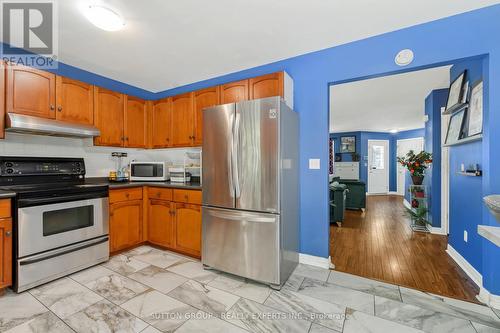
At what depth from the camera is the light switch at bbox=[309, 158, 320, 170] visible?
2555 mm

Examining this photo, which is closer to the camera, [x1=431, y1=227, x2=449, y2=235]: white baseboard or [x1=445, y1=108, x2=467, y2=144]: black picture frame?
[x1=445, y1=108, x2=467, y2=144]: black picture frame

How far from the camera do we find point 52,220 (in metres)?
2.19

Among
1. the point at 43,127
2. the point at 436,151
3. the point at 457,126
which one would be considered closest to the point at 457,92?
the point at 457,126

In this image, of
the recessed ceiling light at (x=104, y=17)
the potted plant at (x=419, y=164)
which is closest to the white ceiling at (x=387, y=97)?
the potted plant at (x=419, y=164)

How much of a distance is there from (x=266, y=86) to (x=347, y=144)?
736 centimetres

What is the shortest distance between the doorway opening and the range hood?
3.48 metres

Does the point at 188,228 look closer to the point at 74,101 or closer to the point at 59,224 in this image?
the point at 59,224

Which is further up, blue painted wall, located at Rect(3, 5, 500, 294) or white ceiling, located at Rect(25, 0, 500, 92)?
white ceiling, located at Rect(25, 0, 500, 92)

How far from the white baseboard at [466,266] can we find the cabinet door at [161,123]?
4012mm

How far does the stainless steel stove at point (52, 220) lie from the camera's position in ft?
6.55

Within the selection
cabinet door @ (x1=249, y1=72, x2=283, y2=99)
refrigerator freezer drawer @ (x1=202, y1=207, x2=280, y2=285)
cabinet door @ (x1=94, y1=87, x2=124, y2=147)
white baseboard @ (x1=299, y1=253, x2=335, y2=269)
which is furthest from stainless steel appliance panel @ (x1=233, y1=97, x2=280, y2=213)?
cabinet door @ (x1=94, y1=87, x2=124, y2=147)

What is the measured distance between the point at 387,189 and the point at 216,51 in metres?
8.96

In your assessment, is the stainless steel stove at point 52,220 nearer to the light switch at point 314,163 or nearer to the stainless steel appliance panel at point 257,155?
the stainless steel appliance panel at point 257,155

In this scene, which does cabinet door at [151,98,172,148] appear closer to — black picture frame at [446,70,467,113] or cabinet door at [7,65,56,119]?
cabinet door at [7,65,56,119]
